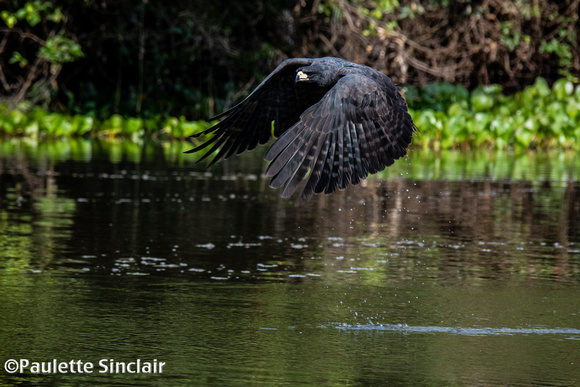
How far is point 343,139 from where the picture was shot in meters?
6.38

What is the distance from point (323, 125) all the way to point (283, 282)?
1.46 metres

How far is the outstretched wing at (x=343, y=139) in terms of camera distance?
19.8 feet

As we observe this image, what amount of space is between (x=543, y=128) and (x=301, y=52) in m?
5.21

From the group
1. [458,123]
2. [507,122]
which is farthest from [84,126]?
[507,122]

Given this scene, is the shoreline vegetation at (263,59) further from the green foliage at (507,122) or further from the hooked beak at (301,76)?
the hooked beak at (301,76)

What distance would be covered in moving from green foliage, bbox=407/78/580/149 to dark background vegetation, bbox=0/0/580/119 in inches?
68.9

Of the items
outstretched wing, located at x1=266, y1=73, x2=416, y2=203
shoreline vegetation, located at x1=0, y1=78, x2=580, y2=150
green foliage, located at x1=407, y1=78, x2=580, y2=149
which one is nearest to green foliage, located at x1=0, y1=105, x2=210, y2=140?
shoreline vegetation, located at x1=0, y1=78, x2=580, y2=150

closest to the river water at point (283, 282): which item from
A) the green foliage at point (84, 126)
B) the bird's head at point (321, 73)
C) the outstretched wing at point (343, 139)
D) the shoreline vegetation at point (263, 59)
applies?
the outstretched wing at point (343, 139)

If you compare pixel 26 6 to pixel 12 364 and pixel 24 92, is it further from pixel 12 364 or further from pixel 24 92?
pixel 12 364

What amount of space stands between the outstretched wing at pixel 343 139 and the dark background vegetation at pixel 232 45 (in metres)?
13.2

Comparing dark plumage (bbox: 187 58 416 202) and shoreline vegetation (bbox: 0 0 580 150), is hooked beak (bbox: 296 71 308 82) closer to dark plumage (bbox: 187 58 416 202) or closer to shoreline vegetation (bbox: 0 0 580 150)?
dark plumage (bbox: 187 58 416 202)

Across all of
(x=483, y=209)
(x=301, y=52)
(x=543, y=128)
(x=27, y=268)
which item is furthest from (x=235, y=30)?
(x=27, y=268)

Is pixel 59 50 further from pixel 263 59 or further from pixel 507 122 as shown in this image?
pixel 507 122

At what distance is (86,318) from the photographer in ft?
20.2
